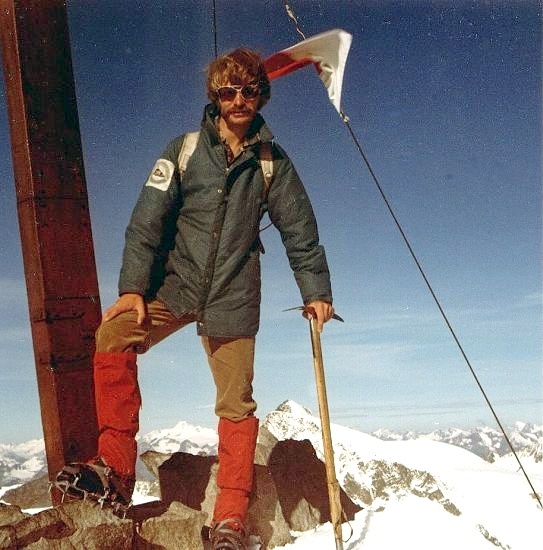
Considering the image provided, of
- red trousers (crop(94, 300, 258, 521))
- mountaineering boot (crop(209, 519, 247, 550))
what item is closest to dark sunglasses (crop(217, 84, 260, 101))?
red trousers (crop(94, 300, 258, 521))

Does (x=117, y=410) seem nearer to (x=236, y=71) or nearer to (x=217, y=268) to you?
(x=217, y=268)

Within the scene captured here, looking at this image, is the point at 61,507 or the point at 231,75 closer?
the point at 61,507

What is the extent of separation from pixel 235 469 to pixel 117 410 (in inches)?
37.0

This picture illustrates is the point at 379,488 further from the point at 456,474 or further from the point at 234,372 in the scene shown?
the point at 234,372

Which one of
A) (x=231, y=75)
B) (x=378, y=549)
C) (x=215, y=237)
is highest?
(x=231, y=75)

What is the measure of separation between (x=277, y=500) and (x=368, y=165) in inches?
119

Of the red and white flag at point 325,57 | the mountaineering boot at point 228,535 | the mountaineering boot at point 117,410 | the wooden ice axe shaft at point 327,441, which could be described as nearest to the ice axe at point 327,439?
the wooden ice axe shaft at point 327,441

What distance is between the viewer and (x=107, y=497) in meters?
3.41

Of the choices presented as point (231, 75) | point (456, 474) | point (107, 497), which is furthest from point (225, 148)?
point (456, 474)

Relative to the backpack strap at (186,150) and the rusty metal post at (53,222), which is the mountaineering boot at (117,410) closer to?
the rusty metal post at (53,222)

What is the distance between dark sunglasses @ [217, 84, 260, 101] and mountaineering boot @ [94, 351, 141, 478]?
75.4 inches

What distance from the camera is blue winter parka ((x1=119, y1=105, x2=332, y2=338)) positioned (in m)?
3.88

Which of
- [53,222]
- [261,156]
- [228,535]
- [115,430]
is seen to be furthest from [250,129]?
[228,535]

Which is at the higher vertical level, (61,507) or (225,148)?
(225,148)
